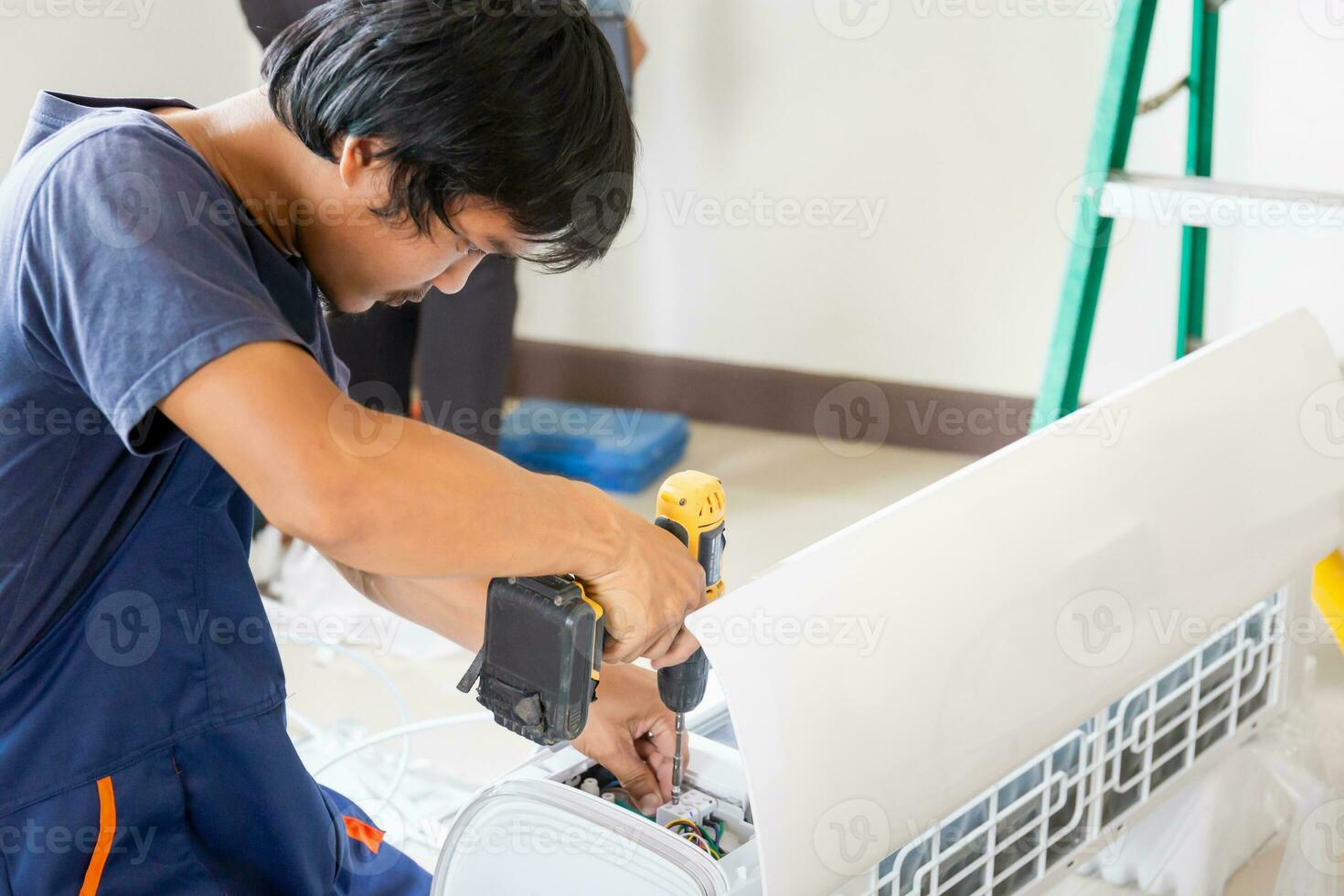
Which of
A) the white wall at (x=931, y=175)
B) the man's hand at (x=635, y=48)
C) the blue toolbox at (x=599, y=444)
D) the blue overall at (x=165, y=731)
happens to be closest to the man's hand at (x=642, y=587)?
the blue overall at (x=165, y=731)

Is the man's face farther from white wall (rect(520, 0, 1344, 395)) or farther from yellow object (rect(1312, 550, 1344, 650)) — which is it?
white wall (rect(520, 0, 1344, 395))

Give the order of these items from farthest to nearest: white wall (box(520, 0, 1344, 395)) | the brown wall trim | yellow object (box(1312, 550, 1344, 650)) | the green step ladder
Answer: the brown wall trim, white wall (box(520, 0, 1344, 395)), the green step ladder, yellow object (box(1312, 550, 1344, 650))

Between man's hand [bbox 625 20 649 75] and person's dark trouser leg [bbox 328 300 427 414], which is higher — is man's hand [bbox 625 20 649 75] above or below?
above

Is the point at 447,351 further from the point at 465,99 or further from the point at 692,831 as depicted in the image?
the point at 465,99

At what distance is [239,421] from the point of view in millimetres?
654

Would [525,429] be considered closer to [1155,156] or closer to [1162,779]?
[1155,156]

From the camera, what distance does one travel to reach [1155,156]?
2488 mm

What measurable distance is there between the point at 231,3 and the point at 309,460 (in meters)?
2.38

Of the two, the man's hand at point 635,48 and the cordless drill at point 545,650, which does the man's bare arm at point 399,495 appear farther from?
the man's hand at point 635,48

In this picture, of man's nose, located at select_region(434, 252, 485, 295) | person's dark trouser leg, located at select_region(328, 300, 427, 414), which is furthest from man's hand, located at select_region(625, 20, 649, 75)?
man's nose, located at select_region(434, 252, 485, 295)

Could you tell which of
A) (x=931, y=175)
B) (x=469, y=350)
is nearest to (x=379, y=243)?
(x=469, y=350)

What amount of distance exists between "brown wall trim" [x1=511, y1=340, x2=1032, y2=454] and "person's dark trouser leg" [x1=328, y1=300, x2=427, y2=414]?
0.77 meters

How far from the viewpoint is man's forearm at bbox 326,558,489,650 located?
3.31ft

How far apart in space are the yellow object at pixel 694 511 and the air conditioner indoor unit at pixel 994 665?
3.0 inches
